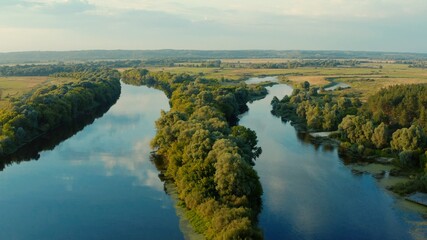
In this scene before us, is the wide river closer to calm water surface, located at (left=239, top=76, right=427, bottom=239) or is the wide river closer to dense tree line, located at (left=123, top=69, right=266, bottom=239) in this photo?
calm water surface, located at (left=239, top=76, right=427, bottom=239)

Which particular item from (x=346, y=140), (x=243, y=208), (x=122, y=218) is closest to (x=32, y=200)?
(x=122, y=218)

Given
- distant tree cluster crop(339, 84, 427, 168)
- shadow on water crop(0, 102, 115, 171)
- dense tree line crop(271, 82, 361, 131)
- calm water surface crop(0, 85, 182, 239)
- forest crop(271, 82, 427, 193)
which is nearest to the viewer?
calm water surface crop(0, 85, 182, 239)

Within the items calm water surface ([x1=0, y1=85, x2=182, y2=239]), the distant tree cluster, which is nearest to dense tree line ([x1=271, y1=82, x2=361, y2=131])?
the distant tree cluster

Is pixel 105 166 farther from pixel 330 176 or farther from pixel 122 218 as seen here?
pixel 330 176

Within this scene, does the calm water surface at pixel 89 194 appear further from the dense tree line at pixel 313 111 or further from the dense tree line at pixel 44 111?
the dense tree line at pixel 313 111

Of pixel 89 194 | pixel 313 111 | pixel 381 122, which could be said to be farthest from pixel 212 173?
pixel 313 111

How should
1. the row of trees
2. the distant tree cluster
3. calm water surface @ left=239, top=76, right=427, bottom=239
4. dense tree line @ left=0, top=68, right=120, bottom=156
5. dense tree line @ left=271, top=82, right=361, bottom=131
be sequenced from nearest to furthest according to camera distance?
1. calm water surface @ left=239, top=76, right=427, bottom=239
2. the distant tree cluster
3. the row of trees
4. dense tree line @ left=0, top=68, right=120, bottom=156
5. dense tree line @ left=271, top=82, right=361, bottom=131
